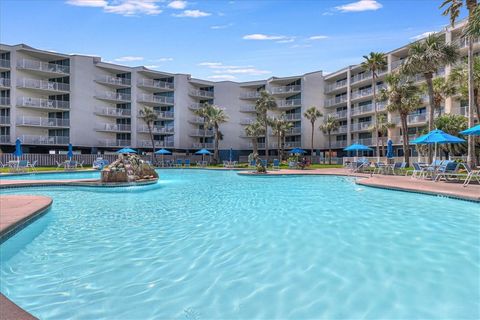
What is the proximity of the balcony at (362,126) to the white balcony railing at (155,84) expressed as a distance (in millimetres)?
27432

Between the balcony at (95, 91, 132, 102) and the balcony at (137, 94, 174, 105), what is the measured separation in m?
1.63

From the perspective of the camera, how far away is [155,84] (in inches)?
1954

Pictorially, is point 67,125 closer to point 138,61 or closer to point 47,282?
point 138,61

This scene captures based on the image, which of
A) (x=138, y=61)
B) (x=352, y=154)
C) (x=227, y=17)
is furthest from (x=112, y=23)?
(x=352, y=154)

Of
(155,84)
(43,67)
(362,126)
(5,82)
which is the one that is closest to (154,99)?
(155,84)

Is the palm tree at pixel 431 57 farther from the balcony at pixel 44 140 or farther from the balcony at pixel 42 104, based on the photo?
the balcony at pixel 42 104

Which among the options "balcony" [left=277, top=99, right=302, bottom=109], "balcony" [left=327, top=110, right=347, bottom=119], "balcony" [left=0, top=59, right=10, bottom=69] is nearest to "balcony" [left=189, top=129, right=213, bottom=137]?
"balcony" [left=277, top=99, right=302, bottom=109]

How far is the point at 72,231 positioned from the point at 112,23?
463 inches

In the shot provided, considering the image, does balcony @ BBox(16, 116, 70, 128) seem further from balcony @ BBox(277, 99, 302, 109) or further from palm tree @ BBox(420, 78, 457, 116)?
palm tree @ BBox(420, 78, 457, 116)

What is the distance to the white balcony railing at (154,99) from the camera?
48.4 meters

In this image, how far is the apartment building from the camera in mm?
38656

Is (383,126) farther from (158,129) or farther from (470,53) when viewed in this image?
(158,129)

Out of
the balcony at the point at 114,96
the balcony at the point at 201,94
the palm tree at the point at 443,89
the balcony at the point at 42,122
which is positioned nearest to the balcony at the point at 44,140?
the balcony at the point at 42,122

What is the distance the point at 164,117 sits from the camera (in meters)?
51.0
